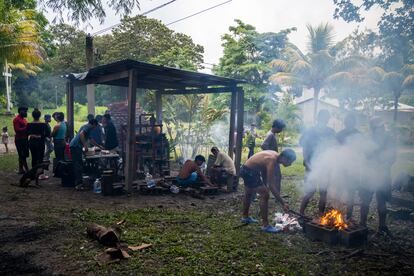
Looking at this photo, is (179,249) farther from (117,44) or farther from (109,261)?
(117,44)

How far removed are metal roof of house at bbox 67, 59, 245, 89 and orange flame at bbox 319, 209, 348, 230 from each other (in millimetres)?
5420

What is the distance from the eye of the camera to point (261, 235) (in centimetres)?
596

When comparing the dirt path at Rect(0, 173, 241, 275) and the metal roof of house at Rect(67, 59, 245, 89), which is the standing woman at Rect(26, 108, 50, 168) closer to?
the dirt path at Rect(0, 173, 241, 275)

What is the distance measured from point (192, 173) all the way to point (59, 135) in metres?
4.45

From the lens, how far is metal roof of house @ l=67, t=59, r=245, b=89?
28.7ft

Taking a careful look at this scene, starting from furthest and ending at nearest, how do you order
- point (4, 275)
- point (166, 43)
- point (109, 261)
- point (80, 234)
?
point (166, 43) < point (80, 234) < point (109, 261) < point (4, 275)

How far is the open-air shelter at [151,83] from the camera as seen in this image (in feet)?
28.6

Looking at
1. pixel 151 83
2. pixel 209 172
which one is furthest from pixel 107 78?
pixel 209 172

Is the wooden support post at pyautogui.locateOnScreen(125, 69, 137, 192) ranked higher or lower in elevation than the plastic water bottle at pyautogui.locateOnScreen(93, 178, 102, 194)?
higher

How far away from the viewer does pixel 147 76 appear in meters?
10.3

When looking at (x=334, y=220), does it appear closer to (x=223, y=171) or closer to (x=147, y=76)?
(x=223, y=171)

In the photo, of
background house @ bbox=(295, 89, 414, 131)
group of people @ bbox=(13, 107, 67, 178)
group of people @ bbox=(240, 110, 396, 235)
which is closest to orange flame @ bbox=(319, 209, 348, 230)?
group of people @ bbox=(240, 110, 396, 235)

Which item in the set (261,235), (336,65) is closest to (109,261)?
(261,235)

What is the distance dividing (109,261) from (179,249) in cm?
110
